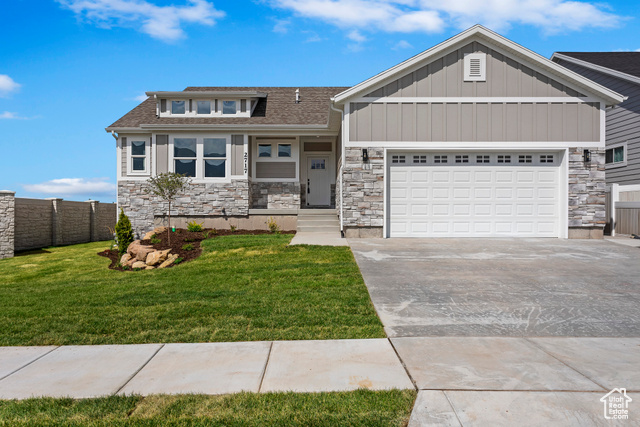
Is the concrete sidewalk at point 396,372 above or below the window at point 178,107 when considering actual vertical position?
below

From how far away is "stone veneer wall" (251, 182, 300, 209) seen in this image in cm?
1705

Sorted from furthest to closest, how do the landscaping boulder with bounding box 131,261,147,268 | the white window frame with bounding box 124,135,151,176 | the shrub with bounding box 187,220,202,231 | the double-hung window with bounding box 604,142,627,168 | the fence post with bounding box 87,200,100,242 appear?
the fence post with bounding box 87,200,100,242 < the white window frame with bounding box 124,135,151,176 < the double-hung window with bounding box 604,142,627,168 < the shrub with bounding box 187,220,202,231 < the landscaping boulder with bounding box 131,261,147,268

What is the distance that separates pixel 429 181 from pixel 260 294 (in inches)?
304

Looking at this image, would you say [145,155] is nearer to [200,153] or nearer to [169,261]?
[200,153]

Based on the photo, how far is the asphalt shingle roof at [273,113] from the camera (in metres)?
16.7

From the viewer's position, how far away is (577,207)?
12.7 metres

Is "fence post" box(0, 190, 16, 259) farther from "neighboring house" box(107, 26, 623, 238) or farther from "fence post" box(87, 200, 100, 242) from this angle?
"neighboring house" box(107, 26, 623, 238)

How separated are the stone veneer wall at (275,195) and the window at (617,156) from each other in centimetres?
1257

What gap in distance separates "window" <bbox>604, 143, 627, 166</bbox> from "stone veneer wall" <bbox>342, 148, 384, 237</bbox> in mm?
10558

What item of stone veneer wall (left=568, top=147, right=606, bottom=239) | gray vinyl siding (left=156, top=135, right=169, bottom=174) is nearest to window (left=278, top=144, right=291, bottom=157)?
gray vinyl siding (left=156, top=135, right=169, bottom=174)

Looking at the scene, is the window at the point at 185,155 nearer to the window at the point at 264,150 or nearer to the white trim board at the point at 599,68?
the window at the point at 264,150

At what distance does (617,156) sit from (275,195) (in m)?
13.7

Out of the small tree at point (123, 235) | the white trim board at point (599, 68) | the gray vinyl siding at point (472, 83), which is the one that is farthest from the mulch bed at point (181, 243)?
the white trim board at point (599, 68)

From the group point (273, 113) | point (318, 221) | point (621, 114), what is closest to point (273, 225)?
point (318, 221)
